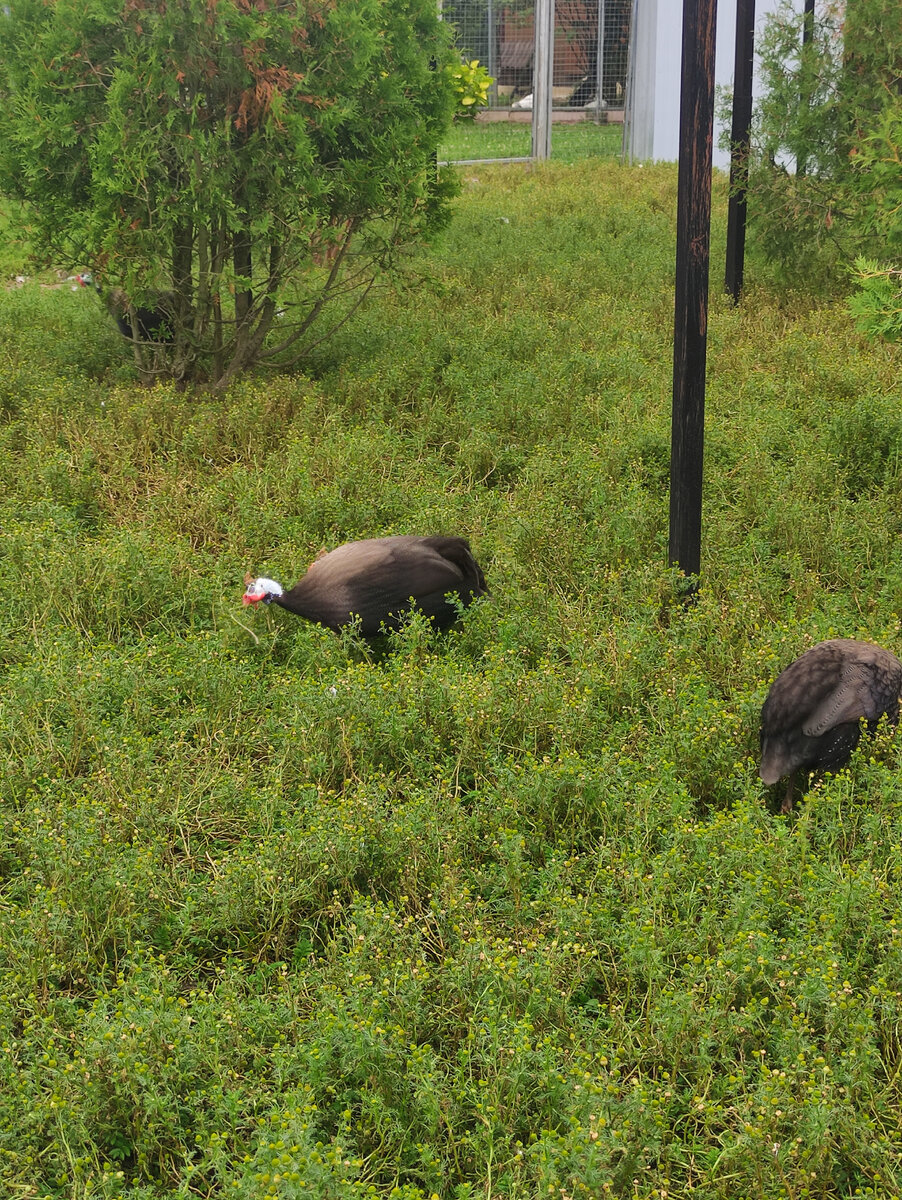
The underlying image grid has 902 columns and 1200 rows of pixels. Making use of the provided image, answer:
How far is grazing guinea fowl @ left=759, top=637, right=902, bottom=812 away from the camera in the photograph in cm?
387

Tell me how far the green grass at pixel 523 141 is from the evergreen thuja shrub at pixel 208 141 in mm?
15641

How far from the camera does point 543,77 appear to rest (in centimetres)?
Result: 2245

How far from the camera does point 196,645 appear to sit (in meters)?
4.78

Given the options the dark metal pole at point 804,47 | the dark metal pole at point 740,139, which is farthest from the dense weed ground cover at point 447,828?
the dark metal pole at point 804,47

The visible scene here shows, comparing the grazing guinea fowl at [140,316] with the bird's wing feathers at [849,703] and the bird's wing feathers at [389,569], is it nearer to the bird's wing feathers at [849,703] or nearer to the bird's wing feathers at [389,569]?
the bird's wing feathers at [389,569]

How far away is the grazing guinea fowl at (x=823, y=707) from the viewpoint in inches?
152

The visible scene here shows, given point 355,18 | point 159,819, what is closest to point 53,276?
point 355,18

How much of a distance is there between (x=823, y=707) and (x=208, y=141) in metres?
5.86

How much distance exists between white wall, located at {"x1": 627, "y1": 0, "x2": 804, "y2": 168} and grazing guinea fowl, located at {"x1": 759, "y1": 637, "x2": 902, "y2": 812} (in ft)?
60.7

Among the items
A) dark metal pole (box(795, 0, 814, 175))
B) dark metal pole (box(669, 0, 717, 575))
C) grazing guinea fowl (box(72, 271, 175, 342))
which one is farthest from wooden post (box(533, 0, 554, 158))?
dark metal pole (box(669, 0, 717, 575))

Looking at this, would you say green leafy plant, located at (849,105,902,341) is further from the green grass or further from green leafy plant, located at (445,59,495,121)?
the green grass

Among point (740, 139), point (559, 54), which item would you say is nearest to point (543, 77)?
point (559, 54)

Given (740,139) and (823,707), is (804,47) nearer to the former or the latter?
(740,139)

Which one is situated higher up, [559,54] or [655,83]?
[559,54]
